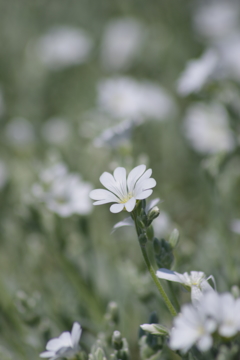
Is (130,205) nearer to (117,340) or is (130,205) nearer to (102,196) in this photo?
(102,196)

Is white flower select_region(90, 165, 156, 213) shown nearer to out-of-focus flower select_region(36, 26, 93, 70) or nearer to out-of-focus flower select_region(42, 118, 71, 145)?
out-of-focus flower select_region(42, 118, 71, 145)

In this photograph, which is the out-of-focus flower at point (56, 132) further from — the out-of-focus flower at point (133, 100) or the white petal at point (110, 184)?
the white petal at point (110, 184)

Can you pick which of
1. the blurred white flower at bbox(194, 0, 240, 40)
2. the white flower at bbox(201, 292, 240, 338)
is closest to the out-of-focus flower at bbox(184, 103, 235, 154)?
the blurred white flower at bbox(194, 0, 240, 40)

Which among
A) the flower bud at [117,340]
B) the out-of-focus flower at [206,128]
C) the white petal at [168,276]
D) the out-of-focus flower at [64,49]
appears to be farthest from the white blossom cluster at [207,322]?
the out-of-focus flower at [64,49]

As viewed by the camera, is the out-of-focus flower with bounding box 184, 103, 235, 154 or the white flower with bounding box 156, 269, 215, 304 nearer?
the white flower with bounding box 156, 269, 215, 304

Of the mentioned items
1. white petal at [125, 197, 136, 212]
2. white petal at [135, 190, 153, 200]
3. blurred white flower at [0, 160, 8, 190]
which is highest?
blurred white flower at [0, 160, 8, 190]

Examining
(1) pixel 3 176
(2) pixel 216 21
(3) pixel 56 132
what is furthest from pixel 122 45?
(1) pixel 3 176
